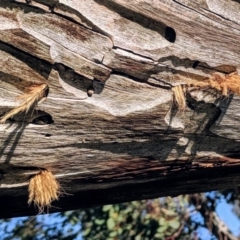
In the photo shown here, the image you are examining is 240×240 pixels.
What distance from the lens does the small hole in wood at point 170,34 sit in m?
1.97

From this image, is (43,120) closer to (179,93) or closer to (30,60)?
(30,60)

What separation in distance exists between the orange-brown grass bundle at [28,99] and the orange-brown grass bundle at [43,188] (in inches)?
8.8

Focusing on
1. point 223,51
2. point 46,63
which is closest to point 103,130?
point 46,63

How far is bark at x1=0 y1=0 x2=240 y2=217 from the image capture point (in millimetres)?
1827

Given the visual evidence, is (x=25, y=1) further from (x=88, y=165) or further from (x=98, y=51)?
(x=88, y=165)

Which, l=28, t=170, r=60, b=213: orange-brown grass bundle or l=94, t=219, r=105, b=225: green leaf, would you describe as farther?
l=94, t=219, r=105, b=225: green leaf

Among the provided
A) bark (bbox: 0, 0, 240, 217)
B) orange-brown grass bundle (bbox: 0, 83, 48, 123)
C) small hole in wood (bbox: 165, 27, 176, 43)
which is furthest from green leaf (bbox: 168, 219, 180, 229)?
orange-brown grass bundle (bbox: 0, 83, 48, 123)

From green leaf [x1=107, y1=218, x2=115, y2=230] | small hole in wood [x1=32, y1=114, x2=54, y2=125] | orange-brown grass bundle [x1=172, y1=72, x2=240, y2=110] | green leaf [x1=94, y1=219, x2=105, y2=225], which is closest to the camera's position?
small hole in wood [x1=32, y1=114, x2=54, y2=125]

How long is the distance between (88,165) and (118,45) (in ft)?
1.18

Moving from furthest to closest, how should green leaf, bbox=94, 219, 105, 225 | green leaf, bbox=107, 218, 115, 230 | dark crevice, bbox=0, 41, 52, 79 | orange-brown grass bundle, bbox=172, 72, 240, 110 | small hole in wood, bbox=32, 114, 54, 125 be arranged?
green leaf, bbox=94, 219, 105, 225
green leaf, bbox=107, 218, 115, 230
orange-brown grass bundle, bbox=172, 72, 240, 110
small hole in wood, bbox=32, 114, 54, 125
dark crevice, bbox=0, 41, 52, 79

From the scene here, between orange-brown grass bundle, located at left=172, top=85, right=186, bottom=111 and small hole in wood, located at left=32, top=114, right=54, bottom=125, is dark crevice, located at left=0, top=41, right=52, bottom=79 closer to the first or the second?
small hole in wood, located at left=32, top=114, right=54, bottom=125

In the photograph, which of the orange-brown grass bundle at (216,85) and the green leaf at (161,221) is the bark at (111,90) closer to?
the orange-brown grass bundle at (216,85)

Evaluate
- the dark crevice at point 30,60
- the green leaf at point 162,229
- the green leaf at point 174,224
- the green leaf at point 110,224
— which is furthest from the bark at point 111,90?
the green leaf at point 174,224

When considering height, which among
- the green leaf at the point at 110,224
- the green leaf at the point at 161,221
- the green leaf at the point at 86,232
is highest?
the green leaf at the point at 161,221
